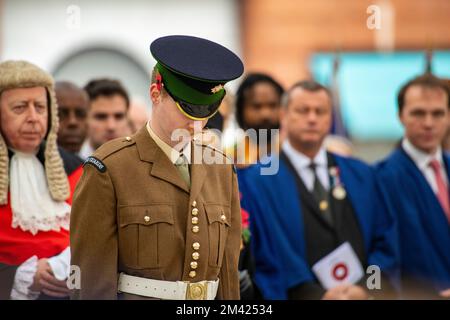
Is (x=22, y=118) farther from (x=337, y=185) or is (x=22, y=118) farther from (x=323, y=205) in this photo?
(x=337, y=185)

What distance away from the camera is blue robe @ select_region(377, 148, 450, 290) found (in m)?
5.42

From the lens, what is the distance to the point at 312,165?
216 inches

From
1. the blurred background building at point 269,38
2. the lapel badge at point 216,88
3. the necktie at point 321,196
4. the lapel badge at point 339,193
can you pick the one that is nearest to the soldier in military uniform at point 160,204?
the lapel badge at point 216,88

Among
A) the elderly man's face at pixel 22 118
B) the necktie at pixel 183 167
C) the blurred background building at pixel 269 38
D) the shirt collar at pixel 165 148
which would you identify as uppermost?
the blurred background building at pixel 269 38

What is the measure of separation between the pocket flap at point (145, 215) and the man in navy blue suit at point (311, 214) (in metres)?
1.69

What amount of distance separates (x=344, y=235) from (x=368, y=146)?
737 cm

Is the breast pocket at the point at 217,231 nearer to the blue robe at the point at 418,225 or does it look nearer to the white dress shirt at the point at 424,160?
the blue robe at the point at 418,225

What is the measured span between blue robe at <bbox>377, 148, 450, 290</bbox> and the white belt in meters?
2.16

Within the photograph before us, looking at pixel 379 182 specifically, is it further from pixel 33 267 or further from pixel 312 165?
pixel 33 267

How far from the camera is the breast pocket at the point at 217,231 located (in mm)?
3629

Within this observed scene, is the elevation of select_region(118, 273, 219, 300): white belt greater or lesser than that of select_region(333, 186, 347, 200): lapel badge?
lesser

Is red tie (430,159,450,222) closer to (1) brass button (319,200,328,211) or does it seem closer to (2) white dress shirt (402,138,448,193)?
(2) white dress shirt (402,138,448,193)

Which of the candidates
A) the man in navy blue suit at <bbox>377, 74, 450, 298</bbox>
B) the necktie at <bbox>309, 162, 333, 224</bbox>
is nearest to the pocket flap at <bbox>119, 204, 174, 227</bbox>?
the necktie at <bbox>309, 162, 333, 224</bbox>

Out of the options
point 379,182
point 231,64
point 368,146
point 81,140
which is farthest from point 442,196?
point 368,146
